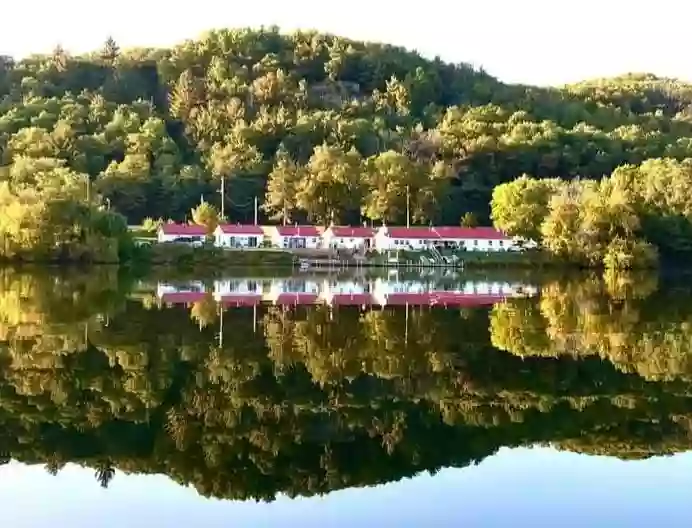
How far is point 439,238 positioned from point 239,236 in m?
17.4

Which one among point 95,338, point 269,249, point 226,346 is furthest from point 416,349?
point 269,249

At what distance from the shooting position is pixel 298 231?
8188 cm

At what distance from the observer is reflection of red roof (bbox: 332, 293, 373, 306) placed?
35125 mm

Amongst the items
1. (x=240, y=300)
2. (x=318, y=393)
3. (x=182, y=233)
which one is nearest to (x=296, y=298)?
(x=240, y=300)

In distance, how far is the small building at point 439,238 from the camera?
80000mm

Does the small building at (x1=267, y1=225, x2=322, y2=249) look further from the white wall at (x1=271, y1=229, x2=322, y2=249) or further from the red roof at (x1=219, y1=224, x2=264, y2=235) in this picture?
the red roof at (x1=219, y1=224, x2=264, y2=235)

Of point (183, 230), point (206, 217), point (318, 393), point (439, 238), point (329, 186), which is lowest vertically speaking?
point (439, 238)

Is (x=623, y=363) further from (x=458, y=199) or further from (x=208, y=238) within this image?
(x=458, y=199)

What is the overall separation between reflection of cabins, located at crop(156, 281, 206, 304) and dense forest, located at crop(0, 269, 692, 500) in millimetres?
6629

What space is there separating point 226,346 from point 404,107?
10754 centimetres

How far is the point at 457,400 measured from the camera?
15.6m

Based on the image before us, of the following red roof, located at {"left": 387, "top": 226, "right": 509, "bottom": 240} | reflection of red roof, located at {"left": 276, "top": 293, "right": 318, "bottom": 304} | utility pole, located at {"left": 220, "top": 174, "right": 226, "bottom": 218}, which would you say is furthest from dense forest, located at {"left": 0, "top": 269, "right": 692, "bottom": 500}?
utility pole, located at {"left": 220, "top": 174, "right": 226, "bottom": 218}

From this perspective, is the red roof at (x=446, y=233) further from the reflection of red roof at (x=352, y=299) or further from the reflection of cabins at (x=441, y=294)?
the reflection of red roof at (x=352, y=299)

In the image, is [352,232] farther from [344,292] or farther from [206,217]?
[344,292]
